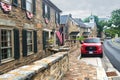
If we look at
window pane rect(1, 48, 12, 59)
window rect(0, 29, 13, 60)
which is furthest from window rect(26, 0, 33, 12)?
window pane rect(1, 48, 12, 59)

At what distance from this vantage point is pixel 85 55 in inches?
787

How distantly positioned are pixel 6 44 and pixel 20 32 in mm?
1676

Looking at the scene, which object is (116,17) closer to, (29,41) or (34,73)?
(29,41)

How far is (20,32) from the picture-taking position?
38.8ft

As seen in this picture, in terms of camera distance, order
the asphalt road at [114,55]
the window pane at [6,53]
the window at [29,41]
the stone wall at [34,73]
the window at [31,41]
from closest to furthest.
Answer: the stone wall at [34,73], the window pane at [6,53], the window at [31,41], the window at [29,41], the asphalt road at [114,55]

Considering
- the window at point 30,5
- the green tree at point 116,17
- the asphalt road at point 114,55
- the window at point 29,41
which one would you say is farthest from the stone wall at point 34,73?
the green tree at point 116,17

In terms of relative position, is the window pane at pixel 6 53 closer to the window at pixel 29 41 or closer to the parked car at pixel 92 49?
the window at pixel 29 41

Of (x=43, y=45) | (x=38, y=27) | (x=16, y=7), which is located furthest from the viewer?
(x=43, y=45)

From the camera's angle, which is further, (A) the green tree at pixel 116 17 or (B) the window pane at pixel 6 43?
(A) the green tree at pixel 116 17

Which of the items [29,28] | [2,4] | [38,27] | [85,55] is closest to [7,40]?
[2,4]

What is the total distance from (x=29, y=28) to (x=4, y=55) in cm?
346

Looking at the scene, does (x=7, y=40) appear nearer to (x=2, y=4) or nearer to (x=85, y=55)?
(x=2, y=4)

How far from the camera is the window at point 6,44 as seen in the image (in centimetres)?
998

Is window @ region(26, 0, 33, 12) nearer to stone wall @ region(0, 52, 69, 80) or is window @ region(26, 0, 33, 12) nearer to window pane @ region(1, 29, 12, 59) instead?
window pane @ region(1, 29, 12, 59)
